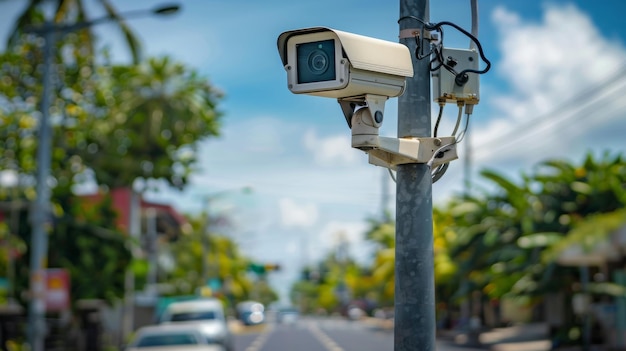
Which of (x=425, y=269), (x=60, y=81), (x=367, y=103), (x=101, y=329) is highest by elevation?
(x=60, y=81)

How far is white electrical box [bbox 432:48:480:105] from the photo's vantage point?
577 centimetres

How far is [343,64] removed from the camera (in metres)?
5.15

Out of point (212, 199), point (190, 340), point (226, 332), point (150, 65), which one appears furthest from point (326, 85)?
point (212, 199)

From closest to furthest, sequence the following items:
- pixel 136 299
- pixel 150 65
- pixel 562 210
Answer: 1. pixel 562 210
2. pixel 150 65
3. pixel 136 299

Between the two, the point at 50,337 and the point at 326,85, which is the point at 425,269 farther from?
the point at 50,337

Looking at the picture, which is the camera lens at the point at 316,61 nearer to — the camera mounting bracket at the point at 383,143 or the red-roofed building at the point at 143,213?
the camera mounting bracket at the point at 383,143

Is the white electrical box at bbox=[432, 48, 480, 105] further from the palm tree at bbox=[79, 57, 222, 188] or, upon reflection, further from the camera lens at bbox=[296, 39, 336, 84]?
the palm tree at bbox=[79, 57, 222, 188]

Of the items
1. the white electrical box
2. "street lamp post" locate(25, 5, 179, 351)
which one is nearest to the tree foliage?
"street lamp post" locate(25, 5, 179, 351)

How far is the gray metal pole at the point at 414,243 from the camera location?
541 cm

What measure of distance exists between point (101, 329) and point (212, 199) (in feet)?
74.7

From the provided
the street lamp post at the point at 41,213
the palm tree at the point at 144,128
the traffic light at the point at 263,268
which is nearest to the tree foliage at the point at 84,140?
the palm tree at the point at 144,128

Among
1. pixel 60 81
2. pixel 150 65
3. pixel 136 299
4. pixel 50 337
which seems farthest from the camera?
pixel 136 299

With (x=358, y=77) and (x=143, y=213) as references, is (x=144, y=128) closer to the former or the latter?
(x=143, y=213)

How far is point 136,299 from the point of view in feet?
173
